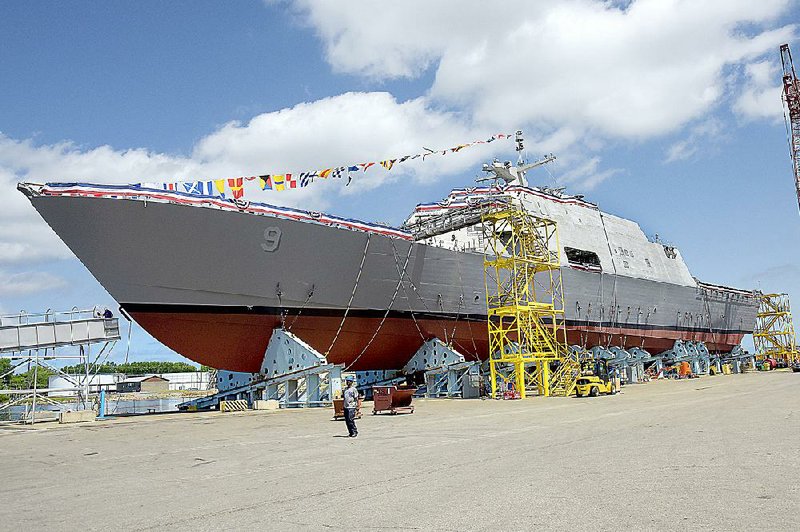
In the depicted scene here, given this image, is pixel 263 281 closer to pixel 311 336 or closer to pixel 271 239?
pixel 271 239

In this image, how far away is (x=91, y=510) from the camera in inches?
262

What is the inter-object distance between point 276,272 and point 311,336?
116 inches

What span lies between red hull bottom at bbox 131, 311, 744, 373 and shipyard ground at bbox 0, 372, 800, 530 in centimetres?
553

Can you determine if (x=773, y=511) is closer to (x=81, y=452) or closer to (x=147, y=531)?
(x=147, y=531)

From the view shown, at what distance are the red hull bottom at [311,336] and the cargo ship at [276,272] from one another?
4 centimetres

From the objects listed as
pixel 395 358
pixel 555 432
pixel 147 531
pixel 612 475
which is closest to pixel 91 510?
pixel 147 531

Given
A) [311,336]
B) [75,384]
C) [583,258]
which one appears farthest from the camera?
[583,258]

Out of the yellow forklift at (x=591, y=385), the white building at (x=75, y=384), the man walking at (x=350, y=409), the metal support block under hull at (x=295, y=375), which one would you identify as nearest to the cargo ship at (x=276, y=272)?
the metal support block under hull at (x=295, y=375)

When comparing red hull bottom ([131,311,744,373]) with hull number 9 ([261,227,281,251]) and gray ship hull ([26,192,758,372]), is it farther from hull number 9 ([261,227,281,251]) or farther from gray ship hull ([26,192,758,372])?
hull number 9 ([261,227,281,251])

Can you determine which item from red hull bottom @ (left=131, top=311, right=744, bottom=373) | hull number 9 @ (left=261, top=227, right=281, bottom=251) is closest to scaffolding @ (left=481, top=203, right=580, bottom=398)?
red hull bottom @ (left=131, top=311, right=744, bottom=373)

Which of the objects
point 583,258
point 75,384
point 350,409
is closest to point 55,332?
point 75,384

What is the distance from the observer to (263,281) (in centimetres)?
2097

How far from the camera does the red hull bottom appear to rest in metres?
20.2

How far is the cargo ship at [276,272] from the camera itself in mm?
18391
